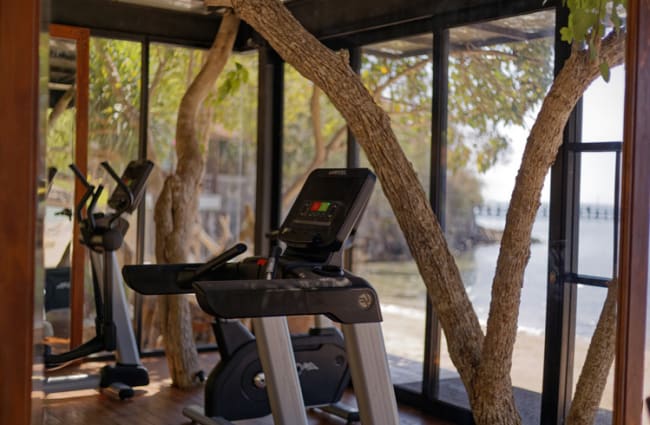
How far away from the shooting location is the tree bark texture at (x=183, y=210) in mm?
4223

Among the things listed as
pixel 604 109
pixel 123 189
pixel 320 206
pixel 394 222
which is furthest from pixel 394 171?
pixel 123 189

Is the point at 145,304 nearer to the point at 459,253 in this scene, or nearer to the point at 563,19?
the point at 459,253

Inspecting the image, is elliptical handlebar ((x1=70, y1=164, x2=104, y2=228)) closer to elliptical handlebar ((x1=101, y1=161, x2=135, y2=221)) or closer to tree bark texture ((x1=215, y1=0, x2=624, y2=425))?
elliptical handlebar ((x1=101, y1=161, x2=135, y2=221))

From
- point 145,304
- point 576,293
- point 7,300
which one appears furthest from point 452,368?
point 7,300

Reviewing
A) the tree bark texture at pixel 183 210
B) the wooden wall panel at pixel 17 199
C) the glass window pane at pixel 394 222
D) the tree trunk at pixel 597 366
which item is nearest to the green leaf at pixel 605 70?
the tree trunk at pixel 597 366

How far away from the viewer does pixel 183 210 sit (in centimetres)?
451

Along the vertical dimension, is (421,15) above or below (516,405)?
above

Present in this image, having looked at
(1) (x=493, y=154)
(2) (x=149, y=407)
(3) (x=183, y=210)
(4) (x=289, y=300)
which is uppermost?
(1) (x=493, y=154)

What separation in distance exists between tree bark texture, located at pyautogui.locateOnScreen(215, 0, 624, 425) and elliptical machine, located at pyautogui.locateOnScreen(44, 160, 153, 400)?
0.98 m

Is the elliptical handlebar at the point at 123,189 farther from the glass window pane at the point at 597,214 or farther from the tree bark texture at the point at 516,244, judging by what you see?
the glass window pane at the point at 597,214

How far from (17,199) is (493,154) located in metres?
2.85

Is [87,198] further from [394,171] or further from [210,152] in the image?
[210,152]

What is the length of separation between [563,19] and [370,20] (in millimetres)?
1067

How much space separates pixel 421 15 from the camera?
4488 mm
